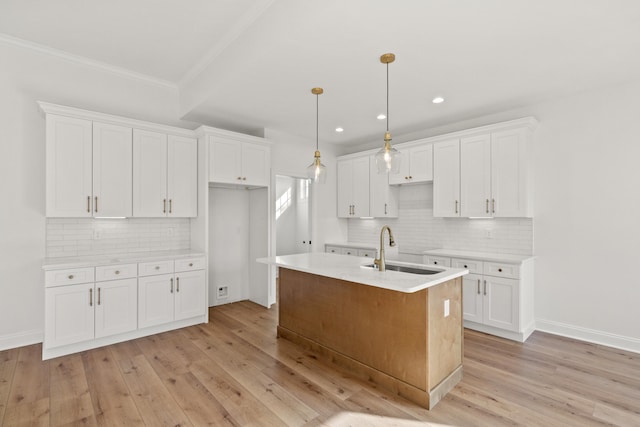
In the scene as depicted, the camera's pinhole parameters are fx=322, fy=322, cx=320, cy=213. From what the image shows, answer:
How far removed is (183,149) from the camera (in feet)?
14.4

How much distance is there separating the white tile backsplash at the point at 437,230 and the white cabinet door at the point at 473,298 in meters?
0.67

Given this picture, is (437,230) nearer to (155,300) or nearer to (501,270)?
(501,270)

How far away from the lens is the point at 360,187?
592 cm

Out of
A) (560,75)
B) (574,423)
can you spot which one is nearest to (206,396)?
(574,423)

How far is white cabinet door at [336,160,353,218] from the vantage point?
20.0 feet

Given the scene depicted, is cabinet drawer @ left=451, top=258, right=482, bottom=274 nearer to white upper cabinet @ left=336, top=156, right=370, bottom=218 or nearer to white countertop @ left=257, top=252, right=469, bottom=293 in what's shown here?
white countertop @ left=257, top=252, right=469, bottom=293

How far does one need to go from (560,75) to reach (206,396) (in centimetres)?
454

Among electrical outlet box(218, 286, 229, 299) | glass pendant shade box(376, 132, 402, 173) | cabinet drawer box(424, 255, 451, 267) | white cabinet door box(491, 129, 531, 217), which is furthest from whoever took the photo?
electrical outlet box(218, 286, 229, 299)

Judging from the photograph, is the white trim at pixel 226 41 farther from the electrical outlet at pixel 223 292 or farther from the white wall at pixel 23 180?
the electrical outlet at pixel 223 292

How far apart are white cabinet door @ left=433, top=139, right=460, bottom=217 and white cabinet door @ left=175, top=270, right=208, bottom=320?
3.47 m

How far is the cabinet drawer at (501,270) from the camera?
3.74m

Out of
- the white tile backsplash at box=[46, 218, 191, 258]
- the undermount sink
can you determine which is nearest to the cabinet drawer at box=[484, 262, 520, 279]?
the undermount sink

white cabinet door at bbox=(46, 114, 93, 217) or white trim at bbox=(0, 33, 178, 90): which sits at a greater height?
white trim at bbox=(0, 33, 178, 90)

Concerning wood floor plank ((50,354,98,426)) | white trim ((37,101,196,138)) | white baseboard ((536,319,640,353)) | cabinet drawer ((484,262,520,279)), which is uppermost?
white trim ((37,101,196,138))
